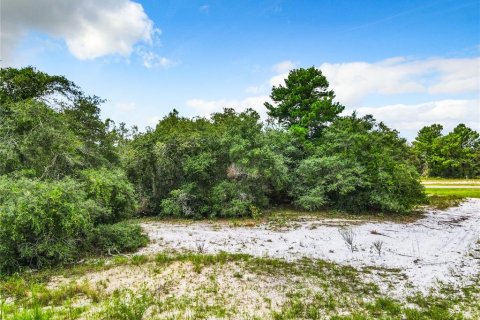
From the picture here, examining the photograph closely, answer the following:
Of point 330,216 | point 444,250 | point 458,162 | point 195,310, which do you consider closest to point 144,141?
point 330,216

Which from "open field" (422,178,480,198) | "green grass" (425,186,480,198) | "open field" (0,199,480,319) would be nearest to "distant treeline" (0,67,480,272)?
"open field" (0,199,480,319)

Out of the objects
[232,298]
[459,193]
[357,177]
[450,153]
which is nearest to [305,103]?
[357,177]

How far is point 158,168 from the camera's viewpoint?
17.5m

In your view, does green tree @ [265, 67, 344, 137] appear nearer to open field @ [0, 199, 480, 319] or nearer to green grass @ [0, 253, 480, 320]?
open field @ [0, 199, 480, 319]

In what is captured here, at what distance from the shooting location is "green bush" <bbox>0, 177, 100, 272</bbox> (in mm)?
7603

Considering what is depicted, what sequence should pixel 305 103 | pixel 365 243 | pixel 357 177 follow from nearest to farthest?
pixel 365 243 < pixel 357 177 < pixel 305 103

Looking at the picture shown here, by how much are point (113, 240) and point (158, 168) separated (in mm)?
7679

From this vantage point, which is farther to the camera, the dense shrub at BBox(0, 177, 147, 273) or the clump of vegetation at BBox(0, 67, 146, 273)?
the clump of vegetation at BBox(0, 67, 146, 273)

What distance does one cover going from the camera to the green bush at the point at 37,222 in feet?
24.9

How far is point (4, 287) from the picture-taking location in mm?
6762

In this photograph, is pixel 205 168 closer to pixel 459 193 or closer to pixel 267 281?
pixel 267 281

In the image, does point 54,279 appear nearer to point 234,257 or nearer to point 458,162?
point 234,257

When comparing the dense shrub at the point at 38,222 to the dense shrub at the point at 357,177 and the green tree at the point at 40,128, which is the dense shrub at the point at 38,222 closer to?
the green tree at the point at 40,128

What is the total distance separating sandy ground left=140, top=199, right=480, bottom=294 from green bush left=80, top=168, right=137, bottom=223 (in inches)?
60.9
